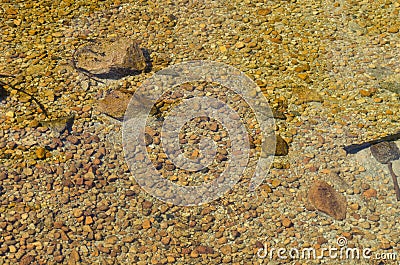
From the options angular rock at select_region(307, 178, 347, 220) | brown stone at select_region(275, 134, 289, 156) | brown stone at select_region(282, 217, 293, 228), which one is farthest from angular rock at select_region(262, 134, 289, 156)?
brown stone at select_region(282, 217, 293, 228)

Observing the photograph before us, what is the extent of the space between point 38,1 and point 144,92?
1.41 m

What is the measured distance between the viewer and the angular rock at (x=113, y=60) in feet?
12.7

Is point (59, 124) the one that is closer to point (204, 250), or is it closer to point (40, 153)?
point (40, 153)

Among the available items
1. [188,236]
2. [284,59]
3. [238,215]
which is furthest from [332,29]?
[188,236]

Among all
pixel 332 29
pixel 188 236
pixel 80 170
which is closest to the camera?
pixel 188 236

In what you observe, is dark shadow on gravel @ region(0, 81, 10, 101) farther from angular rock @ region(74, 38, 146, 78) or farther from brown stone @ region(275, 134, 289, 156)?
brown stone @ region(275, 134, 289, 156)

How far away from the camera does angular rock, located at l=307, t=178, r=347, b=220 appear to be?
3.20 m

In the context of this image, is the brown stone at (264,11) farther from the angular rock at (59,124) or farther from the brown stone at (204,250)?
the brown stone at (204,250)

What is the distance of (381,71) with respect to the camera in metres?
3.97

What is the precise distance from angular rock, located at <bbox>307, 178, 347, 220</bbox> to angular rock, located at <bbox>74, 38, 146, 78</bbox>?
1521 millimetres

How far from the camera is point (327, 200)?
3246mm

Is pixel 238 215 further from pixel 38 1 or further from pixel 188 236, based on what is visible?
pixel 38 1

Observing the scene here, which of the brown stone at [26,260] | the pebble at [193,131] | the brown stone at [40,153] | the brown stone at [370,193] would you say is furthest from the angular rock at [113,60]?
the brown stone at [370,193]

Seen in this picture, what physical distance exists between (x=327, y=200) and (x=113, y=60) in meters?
1.77
